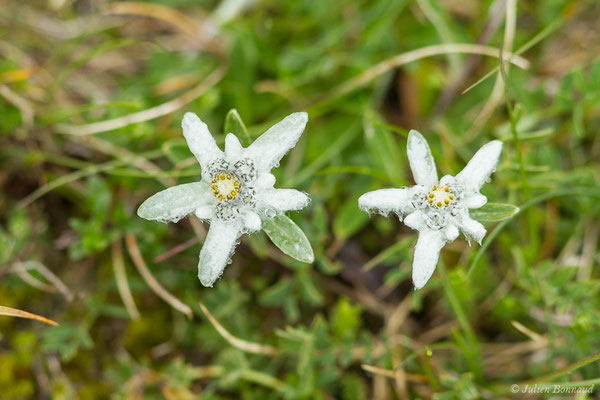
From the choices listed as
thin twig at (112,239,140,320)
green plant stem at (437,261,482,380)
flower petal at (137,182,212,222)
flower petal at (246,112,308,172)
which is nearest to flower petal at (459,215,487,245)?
green plant stem at (437,261,482,380)

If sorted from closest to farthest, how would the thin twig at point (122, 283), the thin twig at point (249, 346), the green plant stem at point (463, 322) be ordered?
the green plant stem at point (463, 322) → the thin twig at point (249, 346) → the thin twig at point (122, 283)

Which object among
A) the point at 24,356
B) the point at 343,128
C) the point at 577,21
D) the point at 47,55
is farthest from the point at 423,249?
the point at 47,55

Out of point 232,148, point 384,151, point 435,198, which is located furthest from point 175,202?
point 384,151

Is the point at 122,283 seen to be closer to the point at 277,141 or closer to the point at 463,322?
the point at 277,141

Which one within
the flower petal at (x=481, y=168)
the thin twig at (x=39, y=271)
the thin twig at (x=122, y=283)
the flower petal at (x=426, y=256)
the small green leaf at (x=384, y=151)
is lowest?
the thin twig at (x=122, y=283)

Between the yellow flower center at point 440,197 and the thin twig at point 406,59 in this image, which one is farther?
the thin twig at point 406,59

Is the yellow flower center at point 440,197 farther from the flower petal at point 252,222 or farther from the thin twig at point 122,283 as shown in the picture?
the thin twig at point 122,283

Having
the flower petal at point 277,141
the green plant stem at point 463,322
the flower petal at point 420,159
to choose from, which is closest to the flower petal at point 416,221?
the flower petal at point 420,159
